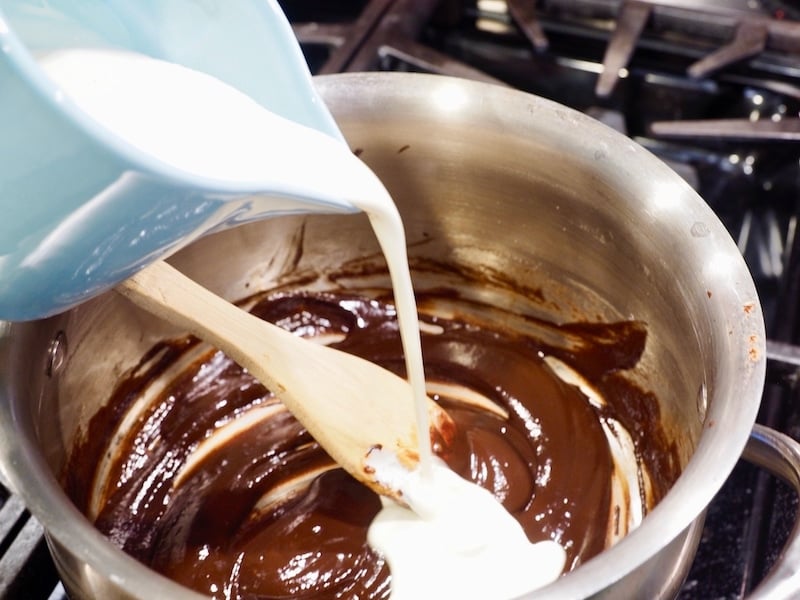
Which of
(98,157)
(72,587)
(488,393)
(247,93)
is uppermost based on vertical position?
(247,93)

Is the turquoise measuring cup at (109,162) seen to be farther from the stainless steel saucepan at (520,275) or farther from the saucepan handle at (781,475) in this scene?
the saucepan handle at (781,475)

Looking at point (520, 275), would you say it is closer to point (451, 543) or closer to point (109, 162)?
point (451, 543)

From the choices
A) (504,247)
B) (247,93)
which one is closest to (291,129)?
(247,93)

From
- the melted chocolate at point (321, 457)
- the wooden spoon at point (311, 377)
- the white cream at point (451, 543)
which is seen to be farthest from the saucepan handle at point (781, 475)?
the wooden spoon at point (311, 377)

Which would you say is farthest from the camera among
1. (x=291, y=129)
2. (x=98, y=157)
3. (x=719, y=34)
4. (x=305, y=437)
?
(x=719, y=34)

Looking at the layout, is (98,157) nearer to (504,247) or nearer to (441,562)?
(441,562)
